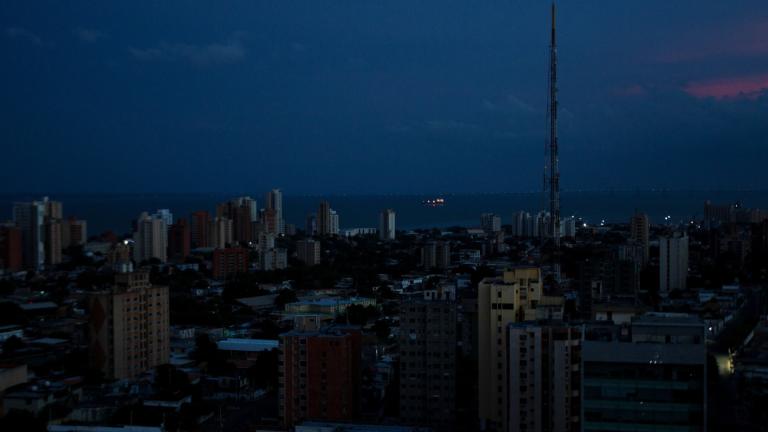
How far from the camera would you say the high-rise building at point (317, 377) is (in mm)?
6172

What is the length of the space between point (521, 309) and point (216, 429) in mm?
2525

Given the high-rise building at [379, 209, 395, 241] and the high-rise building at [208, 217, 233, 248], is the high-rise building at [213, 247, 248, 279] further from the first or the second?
the high-rise building at [379, 209, 395, 241]

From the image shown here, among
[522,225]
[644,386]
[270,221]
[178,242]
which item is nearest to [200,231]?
[178,242]

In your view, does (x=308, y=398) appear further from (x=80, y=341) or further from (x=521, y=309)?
(x=80, y=341)

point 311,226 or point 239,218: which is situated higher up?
point 239,218

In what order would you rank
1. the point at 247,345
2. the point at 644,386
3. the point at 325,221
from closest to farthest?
the point at 644,386 → the point at 247,345 → the point at 325,221

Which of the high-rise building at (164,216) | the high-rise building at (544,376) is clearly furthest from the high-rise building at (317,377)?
the high-rise building at (164,216)

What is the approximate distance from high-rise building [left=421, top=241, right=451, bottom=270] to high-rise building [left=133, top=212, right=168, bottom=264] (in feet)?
20.4

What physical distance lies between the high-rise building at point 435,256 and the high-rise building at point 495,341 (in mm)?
12808

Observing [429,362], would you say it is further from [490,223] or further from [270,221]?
[490,223]

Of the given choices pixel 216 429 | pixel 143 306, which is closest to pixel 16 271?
pixel 143 306

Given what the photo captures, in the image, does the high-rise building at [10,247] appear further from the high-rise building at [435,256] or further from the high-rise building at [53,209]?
the high-rise building at [435,256]

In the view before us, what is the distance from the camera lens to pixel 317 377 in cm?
620

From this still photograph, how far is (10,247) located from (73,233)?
3.44 meters
